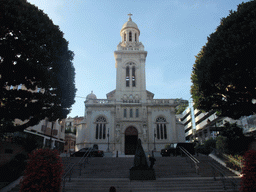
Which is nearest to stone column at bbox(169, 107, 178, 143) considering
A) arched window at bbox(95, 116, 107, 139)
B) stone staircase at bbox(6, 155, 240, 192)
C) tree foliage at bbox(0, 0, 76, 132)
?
arched window at bbox(95, 116, 107, 139)

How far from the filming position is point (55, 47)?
14.3 m

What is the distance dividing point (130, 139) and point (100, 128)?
5.43m

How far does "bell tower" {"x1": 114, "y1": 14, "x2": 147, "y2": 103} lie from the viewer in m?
35.5

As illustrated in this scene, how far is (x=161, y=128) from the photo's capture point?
33.2 m

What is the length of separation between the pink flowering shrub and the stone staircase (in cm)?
334

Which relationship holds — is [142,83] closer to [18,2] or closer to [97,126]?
[97,126]

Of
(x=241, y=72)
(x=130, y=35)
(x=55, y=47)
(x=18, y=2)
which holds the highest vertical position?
(x=130, y=35)

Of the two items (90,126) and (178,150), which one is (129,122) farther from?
(178,150)

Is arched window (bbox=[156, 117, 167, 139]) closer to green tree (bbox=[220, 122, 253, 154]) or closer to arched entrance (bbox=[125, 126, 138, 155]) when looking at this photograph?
arched entrance (bbox=[125, 126, 138, 155])

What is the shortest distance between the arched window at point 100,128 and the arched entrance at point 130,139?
12.7 feet

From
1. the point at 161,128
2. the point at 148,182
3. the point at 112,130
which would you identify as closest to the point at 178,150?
the point at 161,128

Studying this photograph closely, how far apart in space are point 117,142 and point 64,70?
735 inches

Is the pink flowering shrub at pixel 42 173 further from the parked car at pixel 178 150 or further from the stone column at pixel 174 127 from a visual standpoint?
the stone column at pixel 174 127

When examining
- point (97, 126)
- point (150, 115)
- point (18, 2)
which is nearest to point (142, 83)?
point (150, 115)
